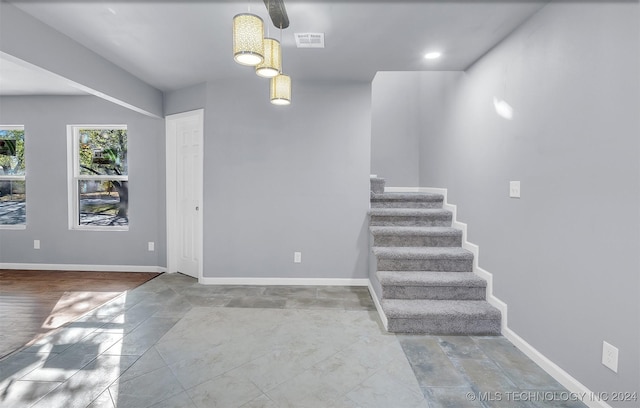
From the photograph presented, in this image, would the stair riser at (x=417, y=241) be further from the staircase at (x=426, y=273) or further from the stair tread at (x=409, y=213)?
the stair tread at (x=409, y=213)

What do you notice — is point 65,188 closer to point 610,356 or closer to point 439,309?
point 439,309

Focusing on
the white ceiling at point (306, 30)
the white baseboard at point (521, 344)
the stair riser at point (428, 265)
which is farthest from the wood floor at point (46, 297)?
the white baseboard at point (521, 344)

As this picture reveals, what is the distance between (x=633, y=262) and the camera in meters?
1.47

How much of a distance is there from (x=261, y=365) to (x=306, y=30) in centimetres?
258

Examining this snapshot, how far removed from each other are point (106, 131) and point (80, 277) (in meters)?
2.07

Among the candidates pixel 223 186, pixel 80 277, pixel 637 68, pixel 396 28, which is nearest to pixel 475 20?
pixel 396 28

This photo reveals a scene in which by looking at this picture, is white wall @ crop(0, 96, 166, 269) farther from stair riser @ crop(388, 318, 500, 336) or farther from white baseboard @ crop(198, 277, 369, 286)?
stair riser @ crop(388, 318, 500, 336)

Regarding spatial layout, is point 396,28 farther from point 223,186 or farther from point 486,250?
point 223,186

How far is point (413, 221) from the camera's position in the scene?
11.9 feet

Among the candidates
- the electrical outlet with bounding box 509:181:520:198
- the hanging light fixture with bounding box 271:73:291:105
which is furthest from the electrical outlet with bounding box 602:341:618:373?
the hanging light fixture with bounding box 271:73:291:105

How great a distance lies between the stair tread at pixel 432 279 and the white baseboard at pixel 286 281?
2.86 ft

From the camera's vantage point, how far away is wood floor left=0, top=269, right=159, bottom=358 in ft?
8.47

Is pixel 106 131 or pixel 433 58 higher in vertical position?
pixel 433 58

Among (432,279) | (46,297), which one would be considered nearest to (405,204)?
(432,279)
